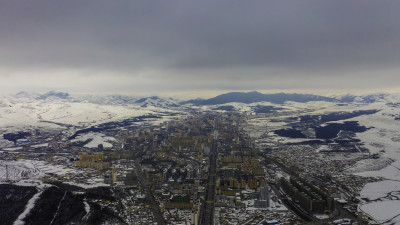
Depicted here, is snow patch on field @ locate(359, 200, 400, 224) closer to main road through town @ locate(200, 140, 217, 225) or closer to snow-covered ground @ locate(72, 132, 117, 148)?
main road through town @ locate(200, 140, 217, 225)

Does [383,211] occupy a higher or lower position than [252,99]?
lower

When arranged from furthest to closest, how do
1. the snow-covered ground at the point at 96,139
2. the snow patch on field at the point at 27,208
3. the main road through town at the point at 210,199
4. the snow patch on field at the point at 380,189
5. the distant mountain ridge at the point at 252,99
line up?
the distant mountain ridge at the point at 252,99
the snow-covered ground at the point at 96,139
the snow patch on field at the point at 380,189
the main road through town at the point at 210,199
the snow patch on field at the point at 27,208

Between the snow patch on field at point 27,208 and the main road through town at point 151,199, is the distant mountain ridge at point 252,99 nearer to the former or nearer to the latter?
the main road through town at point 151,199

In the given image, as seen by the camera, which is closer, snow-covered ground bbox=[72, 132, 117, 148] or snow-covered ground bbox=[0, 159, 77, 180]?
snow-covered ground bbox=[0, 159, 77, 180]

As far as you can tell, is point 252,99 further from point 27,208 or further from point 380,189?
point 27,208

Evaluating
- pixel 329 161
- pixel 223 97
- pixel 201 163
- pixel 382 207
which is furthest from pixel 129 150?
pixel 223 97

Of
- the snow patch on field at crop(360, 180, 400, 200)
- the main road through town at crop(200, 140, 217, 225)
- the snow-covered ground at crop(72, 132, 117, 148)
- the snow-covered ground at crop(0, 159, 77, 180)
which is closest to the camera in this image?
the main road through town at crop(200, 140, 217, 225)

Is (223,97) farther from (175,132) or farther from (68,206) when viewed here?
(68,206)

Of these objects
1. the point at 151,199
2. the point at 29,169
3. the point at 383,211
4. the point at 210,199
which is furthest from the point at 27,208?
the point at 383,211

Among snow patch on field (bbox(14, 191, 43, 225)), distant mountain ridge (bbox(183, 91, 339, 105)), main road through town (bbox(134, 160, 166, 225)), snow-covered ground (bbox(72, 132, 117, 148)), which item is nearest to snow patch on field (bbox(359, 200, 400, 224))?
main road through town (bbox(134, 160, 166, 225))

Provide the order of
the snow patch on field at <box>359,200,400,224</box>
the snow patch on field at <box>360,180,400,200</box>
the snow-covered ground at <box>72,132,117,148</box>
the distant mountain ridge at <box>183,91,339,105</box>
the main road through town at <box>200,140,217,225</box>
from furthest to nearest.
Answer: the distant mountain ridge at <box>183,91,339,105</box> < the snow-covered ground at <box>72,132,117,148</box> < the snow patch on field at <box>360,180,400,200</box> < the main road through town at <box>200,140,217,225</box> < the snow patch on field at <box>359,200,400,224</box>

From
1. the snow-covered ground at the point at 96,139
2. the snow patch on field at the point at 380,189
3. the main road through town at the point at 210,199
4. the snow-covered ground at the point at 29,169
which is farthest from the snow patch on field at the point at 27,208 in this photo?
the snow patch on field at the point at 380,189
